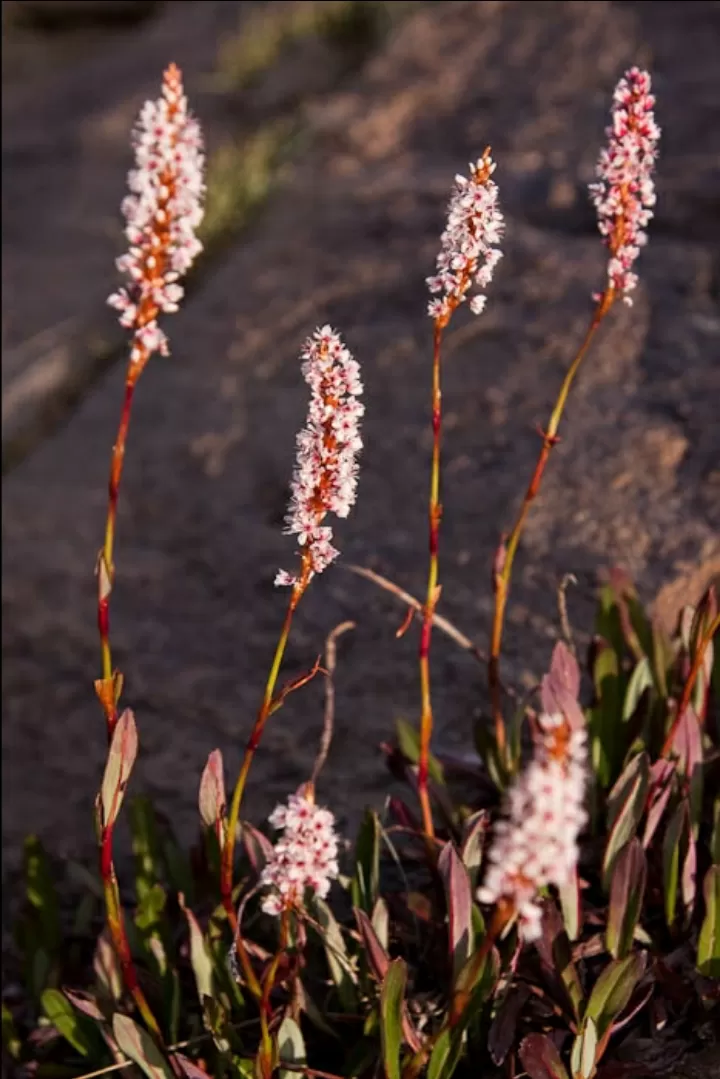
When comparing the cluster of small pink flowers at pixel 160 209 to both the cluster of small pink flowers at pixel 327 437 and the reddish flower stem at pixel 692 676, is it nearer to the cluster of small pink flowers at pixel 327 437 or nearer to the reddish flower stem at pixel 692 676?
the cluster of small pink flowers at pixel 327 437

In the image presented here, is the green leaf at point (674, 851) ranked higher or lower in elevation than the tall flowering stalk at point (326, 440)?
lower

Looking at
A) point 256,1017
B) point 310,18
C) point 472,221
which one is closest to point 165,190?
point 472,221

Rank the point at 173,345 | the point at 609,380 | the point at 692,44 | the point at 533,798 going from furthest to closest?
the point at 692,44, the point at 173,345, the point at 609,380, the point at 533,798

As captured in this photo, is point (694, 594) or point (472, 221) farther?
point (694, 594)

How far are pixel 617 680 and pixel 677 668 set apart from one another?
0.43ft

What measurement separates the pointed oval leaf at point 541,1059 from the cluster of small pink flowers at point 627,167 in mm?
1145

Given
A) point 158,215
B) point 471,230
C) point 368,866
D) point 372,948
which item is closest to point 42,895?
point 368,866

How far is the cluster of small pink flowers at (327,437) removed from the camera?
1558 mm

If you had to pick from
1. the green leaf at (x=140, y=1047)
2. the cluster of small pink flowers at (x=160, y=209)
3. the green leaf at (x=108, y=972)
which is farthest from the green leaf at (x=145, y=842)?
the cluster of small pink flowers at (x=160, y=209)

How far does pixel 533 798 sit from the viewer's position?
3.73 ft

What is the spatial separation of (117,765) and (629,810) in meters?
0.89

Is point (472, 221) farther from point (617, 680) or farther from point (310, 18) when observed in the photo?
point (310, 18)

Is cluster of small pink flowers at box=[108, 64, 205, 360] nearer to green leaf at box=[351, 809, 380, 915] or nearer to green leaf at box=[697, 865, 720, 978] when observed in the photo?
green leaf at box=[351, 809, 380, 915]

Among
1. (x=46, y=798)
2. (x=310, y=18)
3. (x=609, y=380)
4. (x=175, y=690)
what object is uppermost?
(x=310, y=18)
